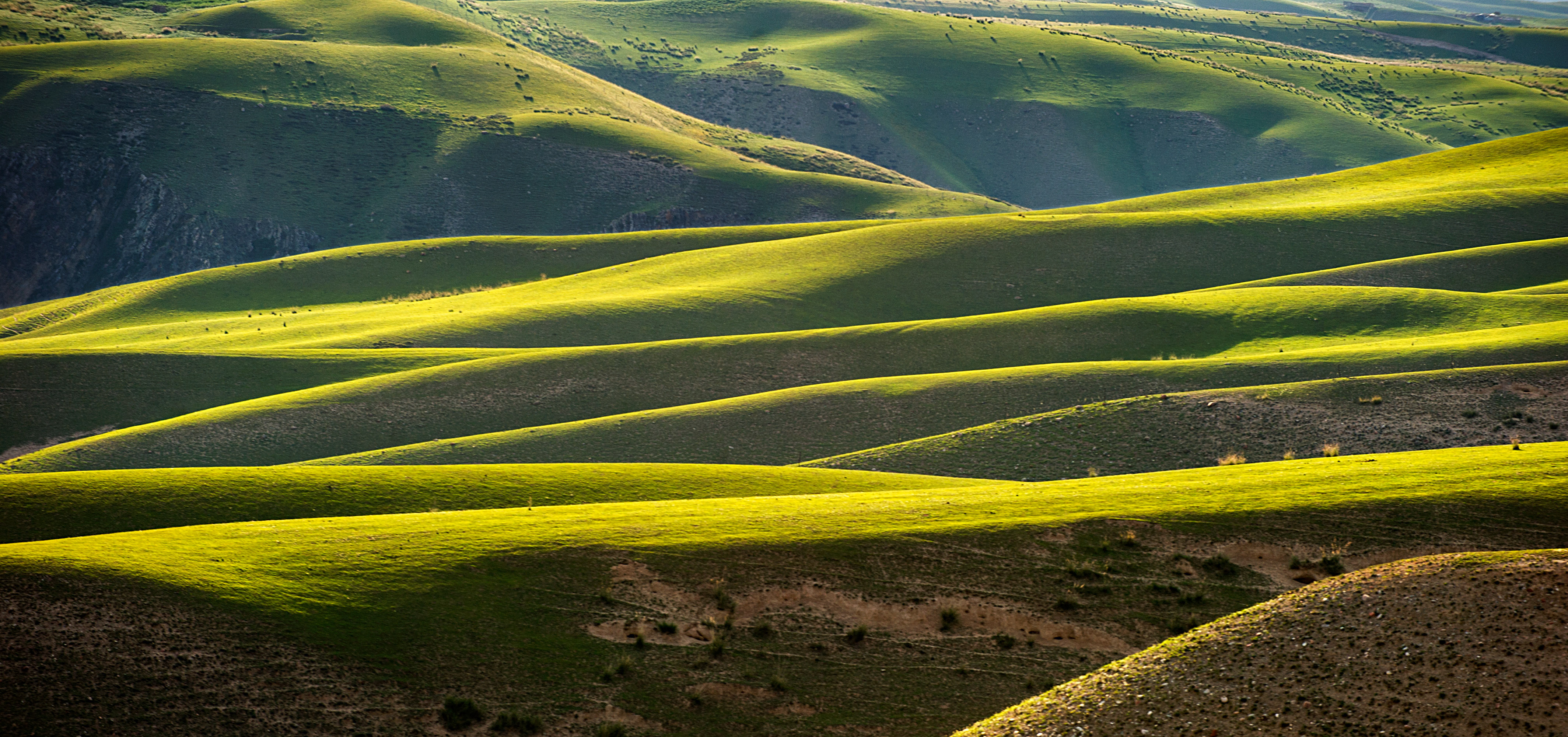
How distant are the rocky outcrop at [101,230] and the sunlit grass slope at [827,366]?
68.1m

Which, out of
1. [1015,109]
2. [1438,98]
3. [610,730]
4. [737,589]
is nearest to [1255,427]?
[737,589]

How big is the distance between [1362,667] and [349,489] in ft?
86.0

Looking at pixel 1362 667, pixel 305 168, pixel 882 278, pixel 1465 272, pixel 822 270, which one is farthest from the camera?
pixel 305 168

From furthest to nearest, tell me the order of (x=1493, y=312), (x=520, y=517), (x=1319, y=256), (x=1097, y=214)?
(x=1097, y=214)
(x=1319, y=256)
(x=1493, y=312)
(x=520, y=517)

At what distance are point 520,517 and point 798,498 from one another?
7326 mm

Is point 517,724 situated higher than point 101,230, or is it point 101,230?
point 101,230

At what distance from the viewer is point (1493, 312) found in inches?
2110

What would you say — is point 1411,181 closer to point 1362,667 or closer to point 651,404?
point 651,404

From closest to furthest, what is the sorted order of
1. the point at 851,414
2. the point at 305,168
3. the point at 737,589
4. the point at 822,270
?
the point at 737,589 < the point at 851,414 < the point at 822,270 < the point at 305,168

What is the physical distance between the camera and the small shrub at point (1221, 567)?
23641mm

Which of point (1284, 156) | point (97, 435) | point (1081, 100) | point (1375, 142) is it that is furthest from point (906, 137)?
point (97, 435)

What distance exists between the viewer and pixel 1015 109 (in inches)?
6777

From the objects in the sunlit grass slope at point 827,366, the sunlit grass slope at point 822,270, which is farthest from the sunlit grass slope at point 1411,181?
the sunlit grass slope at point 827,366

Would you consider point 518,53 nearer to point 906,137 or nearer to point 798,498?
point 906,137
